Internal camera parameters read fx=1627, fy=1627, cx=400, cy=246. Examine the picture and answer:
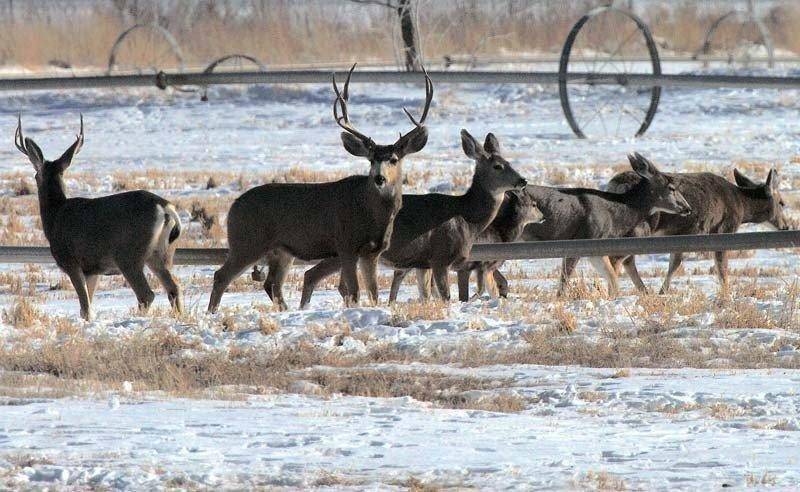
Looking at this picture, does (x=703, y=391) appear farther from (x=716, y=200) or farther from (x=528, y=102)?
(x=528, y=102)

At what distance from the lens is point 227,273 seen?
12.8 meters

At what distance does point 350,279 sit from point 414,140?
1.17 m

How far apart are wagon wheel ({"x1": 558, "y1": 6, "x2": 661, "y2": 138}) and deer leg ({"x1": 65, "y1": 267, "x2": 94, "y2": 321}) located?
1190 centimetres

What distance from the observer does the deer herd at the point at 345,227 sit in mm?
12320

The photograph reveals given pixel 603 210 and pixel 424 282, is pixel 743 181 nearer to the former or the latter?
pixel 603 210

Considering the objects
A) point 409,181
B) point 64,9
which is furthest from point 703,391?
point 64,9

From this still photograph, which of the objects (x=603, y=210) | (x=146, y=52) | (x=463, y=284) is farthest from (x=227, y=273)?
(x=146, y=52)

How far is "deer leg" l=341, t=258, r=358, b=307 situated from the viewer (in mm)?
12406

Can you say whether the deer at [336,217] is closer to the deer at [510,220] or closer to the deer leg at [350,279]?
the deer leg at [350,279]

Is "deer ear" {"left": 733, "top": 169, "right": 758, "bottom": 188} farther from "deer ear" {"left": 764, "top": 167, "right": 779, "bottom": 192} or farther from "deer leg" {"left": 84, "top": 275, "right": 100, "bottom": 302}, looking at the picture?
"deer leg" {"left": 84, "top": 275, "right": 100, "bottom": 302}

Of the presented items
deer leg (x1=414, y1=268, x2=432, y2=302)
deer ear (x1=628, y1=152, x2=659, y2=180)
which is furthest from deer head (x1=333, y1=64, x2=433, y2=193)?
deer ear (x1=628, y1=152, x2=659, y2=180)

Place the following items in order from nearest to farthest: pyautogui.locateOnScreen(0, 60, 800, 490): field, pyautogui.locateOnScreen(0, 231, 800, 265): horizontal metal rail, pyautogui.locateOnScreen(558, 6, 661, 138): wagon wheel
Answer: pyautogui.locateOnScreen(0, 60, 800, 490): field → pyautogui.locateOnScreen(0, 231, 800, 265): horizontal metal rail → pyautogui.locateOnScreen(558, 6, 661, 138): wagon wheel

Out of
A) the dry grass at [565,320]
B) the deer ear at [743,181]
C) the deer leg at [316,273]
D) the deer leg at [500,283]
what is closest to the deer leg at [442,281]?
the deer leg at [316,273]

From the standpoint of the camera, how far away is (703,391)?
28.9 feet
